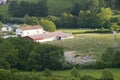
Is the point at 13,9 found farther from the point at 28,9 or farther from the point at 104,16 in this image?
the point at 104,16

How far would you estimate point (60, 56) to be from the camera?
35.3 metres

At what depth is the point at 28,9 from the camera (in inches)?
2763

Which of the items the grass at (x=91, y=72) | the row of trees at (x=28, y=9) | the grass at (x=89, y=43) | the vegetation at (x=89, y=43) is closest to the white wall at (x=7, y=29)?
the vegetation at (x=89, y=43)

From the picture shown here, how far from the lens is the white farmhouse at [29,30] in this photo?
54.8 m

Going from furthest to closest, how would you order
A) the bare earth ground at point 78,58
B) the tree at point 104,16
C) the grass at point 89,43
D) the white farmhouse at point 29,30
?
the tree at point 104,16
the white farmhouse at point 29,30
the grass at point 89,43
the bare earth ground at point 78,58

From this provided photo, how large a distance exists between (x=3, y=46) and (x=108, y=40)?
16053 millimetres

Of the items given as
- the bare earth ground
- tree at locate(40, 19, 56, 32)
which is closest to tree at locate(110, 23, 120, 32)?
tree at locate(40, 19, 56, 32)

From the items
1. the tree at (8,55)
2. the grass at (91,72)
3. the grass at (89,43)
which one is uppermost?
the tree at (8,55)

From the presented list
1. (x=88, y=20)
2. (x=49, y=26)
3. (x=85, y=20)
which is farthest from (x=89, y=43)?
(x=88, y=20)

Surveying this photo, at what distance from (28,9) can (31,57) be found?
117ft

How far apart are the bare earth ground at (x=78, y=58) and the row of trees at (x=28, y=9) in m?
28.0

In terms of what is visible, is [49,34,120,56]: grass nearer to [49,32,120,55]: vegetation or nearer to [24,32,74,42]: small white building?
[49,32,120,55]: vegetation

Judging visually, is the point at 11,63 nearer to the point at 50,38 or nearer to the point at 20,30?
the point at 50,38

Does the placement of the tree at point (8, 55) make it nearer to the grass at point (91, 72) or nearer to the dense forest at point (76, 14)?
the grass at point (91, 72)
